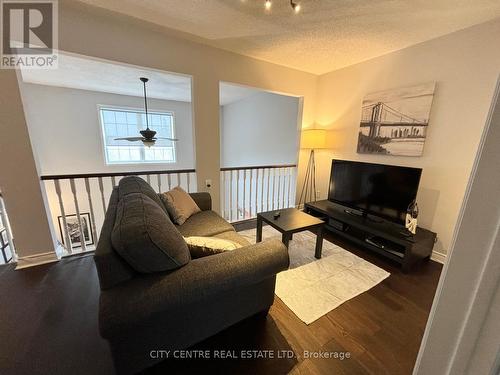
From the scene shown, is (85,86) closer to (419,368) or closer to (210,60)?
(210,60)

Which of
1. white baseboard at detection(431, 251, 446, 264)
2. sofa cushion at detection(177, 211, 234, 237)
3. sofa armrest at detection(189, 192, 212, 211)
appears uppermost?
sofa armrest at detection(189, 192, 212, 211)

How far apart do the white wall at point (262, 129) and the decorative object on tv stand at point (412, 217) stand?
77.8 inches

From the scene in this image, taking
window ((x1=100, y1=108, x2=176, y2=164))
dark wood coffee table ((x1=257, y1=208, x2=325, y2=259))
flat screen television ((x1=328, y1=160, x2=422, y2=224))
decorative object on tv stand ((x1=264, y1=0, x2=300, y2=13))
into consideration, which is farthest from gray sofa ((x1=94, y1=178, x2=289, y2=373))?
window ((x1=100, y1=108, x2=176, y2=164))

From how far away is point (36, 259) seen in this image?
2.15 meters

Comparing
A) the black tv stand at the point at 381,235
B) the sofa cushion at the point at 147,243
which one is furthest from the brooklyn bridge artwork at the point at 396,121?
the sofa cushion at the point at 147,243

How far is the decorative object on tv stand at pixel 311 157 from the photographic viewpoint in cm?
337

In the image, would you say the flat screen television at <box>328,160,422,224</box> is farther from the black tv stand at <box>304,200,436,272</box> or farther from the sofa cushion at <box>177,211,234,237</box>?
the sofa cushion at <box>177,211,234,237</box>

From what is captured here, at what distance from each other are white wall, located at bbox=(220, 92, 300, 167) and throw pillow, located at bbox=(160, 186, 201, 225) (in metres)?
2.21

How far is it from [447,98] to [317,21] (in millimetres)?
1651

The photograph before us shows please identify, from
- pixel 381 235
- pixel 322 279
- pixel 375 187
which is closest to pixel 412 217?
pixel 381 235

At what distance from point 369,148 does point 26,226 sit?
424cm

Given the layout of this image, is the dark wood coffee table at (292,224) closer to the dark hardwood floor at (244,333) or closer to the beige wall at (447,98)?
the dark hardwood floor at (244,333)

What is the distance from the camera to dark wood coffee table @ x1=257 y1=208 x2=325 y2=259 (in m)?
2.06

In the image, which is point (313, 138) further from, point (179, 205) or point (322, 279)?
point (179, 205)
